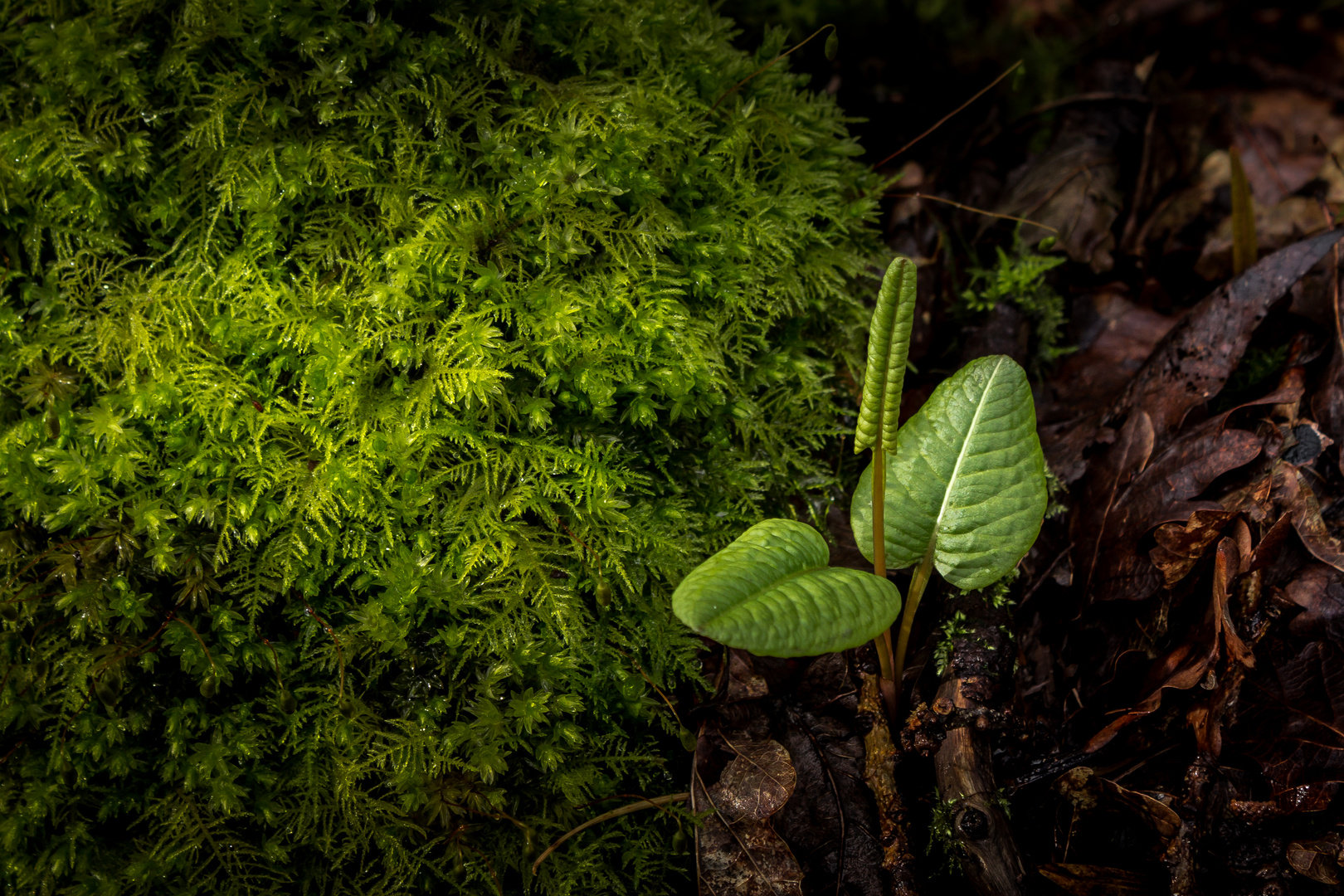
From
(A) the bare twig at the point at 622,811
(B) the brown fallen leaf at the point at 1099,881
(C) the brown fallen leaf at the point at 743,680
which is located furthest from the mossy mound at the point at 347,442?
(B) the brown fallen leaf at the point at 1099,881

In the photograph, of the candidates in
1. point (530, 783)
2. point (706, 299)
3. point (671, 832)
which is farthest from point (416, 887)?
point (706, 299)

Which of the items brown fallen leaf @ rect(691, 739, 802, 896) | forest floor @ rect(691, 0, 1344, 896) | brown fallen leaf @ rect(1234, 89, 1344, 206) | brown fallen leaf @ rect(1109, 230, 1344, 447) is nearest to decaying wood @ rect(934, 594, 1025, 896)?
forest floor @ rect(691, 0, 1344, 896)

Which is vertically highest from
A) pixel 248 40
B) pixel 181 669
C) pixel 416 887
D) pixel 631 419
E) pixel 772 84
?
pixel 772 84

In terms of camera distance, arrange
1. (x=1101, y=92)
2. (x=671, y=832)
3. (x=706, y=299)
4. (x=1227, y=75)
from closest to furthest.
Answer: (x=671, y=832)
(x=706, y=299)
(x=1101, y=92)
(x=1227, y=75)

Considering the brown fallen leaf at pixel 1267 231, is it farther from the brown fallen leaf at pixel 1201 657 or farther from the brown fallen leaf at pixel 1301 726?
the brown fallen leaf at pixel 1301 726

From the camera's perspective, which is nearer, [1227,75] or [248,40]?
[248,40]

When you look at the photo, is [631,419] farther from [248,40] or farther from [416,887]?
[248,40]
